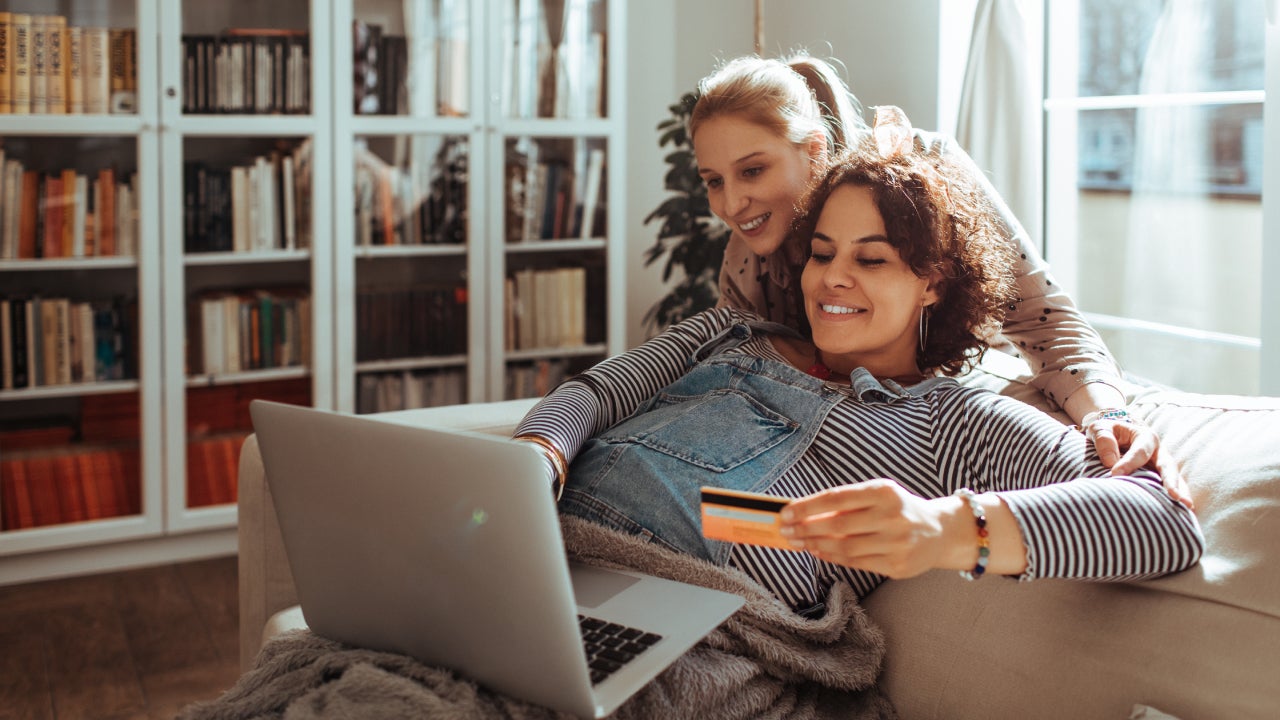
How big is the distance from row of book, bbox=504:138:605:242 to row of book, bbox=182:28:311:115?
61 centimetres

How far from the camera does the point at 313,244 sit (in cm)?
303

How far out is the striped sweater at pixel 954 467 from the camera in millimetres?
1033

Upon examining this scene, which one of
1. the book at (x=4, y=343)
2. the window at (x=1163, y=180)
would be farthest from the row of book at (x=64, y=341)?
the window at (x=1163, y=180)

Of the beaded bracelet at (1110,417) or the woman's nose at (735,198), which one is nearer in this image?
the beaded bracelet at (1110,417)

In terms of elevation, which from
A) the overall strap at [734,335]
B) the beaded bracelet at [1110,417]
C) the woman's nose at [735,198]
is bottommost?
the beaded bracelet at [1110,417]

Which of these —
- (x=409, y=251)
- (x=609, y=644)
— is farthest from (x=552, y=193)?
(x=609, y=644)

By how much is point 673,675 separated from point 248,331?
2.24m

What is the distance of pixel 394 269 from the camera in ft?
10.4

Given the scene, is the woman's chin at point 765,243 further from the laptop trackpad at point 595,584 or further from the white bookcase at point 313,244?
the white bookcase at point 313,244

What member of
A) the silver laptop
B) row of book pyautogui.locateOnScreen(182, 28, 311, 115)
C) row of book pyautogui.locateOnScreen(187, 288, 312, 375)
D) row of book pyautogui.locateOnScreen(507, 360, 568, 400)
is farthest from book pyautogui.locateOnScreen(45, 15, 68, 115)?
the silver laptop

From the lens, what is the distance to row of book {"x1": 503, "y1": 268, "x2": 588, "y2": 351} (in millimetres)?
3320

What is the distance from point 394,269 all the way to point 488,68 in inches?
24.4

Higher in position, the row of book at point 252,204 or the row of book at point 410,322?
the row of book at point 252,204

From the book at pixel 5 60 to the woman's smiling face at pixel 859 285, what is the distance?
213cm
